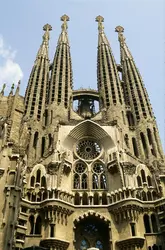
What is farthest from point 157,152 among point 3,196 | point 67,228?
point 3,196

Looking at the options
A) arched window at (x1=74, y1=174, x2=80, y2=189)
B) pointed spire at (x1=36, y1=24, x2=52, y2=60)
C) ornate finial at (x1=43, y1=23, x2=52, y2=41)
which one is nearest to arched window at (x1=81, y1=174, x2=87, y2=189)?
arched window at (x1=74, y1=174, x2=80, y2=189)

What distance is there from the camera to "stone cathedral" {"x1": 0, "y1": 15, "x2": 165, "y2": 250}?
20.1m

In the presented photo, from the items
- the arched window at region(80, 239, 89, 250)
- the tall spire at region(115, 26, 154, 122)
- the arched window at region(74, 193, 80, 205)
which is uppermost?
the tall spire at region(115, 26, 154, 122)

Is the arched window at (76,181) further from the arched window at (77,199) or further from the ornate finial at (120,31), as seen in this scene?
the ornate finial at (120,31)

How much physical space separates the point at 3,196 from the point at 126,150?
13217 mm

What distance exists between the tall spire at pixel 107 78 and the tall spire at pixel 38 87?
721cm

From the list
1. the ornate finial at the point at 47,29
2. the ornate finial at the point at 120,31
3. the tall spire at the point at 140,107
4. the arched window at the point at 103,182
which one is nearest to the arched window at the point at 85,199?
the arched window at the point at 103,182

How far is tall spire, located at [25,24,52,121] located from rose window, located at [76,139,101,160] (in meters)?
6.25

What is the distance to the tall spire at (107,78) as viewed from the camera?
32250 mm

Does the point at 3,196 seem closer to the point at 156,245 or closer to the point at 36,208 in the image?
the point at 36,208

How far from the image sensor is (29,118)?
1188 inches

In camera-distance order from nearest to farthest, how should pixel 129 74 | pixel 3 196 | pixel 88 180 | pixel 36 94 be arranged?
pixel 3 196 → pixel 88 180 → pixel 36 94 → pixel 129 74

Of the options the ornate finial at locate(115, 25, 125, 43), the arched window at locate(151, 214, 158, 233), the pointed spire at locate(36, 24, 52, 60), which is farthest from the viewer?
the ornate finial at locate(115, 25, 125, 43)

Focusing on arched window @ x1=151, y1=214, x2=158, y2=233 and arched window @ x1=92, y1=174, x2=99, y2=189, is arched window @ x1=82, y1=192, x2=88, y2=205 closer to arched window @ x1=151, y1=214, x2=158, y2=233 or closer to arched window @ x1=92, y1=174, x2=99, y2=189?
arched window @ x1=92, y1=174, x2=99, y2=189
